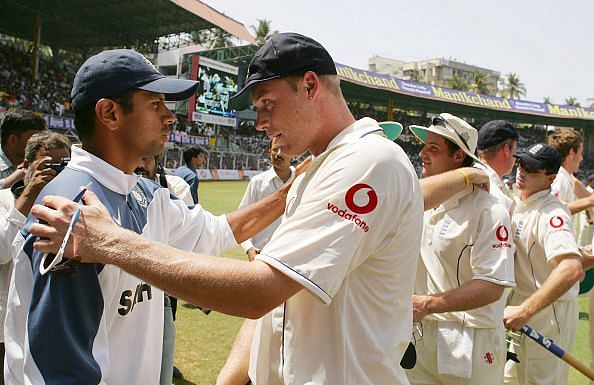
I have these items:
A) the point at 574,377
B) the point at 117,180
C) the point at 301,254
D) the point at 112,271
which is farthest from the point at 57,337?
the point at 574,377

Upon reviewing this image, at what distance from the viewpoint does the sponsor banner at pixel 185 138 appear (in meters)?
36.3

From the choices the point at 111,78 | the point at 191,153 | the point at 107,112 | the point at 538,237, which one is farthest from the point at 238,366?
the point at 191,153

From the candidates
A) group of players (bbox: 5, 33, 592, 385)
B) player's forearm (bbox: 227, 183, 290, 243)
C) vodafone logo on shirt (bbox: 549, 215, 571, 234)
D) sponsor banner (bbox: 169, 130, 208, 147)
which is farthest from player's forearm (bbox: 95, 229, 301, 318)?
sponsor banner (bbox: 169, 130, 208, 147)

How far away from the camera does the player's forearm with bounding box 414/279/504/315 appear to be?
9.32 feet

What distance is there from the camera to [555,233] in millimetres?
4039

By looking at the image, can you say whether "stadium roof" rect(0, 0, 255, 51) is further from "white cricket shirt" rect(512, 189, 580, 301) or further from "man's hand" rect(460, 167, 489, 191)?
"man's hand" rect(460, 167, 489, 191)

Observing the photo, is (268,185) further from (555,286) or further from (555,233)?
(555,286)

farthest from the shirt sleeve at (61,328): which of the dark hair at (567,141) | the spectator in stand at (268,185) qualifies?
the dark hair at (567,141)

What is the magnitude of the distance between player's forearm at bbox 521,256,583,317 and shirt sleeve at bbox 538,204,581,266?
0.09 meters

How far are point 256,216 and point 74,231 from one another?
4.86ft

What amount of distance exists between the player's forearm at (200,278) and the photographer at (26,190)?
4.81ft

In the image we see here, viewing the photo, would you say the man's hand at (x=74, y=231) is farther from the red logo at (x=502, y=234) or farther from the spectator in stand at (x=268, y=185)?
the spectator in stand at (x=268, y=185)

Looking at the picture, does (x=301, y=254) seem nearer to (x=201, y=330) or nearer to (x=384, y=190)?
(x=384, y=190)

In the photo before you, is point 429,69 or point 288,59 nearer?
point 288,59
